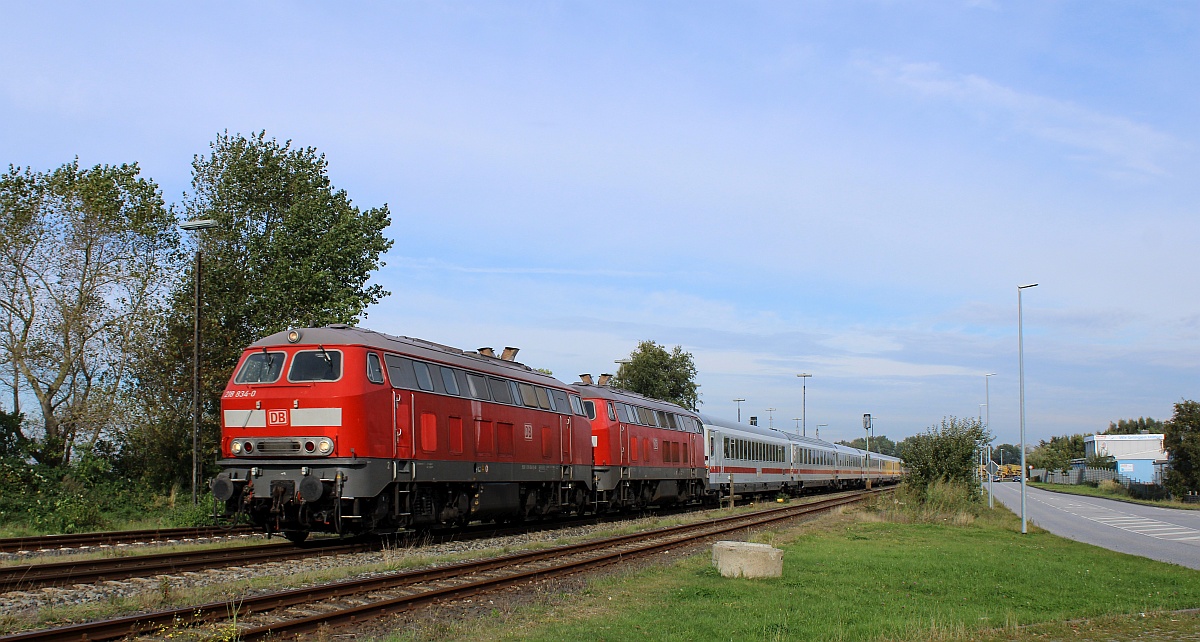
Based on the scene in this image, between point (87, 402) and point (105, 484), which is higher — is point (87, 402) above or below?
above

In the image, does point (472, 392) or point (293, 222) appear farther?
point (293, 222)

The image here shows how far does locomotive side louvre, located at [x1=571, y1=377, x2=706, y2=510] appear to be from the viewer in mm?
28125

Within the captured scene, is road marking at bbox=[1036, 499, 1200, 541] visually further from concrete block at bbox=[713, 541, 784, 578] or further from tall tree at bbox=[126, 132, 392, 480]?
tall tree at bbox=[126, 132, 392, 480]

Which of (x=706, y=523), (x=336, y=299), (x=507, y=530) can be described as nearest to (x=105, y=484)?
(x=336, y=299)

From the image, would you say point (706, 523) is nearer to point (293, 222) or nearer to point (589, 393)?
point (589, 393)

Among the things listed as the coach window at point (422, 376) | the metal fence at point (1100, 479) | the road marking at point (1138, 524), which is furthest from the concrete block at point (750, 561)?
the metal fence at point (1100, 479)

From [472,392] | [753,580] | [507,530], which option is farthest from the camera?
[507,530]

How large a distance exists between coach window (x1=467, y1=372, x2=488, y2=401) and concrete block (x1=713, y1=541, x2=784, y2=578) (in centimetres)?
733

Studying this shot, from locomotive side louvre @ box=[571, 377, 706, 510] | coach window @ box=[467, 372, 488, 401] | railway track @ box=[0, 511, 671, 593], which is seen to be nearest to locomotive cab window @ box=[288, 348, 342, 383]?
railway track @ box=[0, 511, 671, 593]

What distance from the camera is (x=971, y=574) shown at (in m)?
15.9

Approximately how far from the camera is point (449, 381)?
19125 millimetres

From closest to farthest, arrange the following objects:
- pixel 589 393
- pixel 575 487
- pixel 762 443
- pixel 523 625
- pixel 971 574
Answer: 1. pixel 523 625
2. pixel 971 574
3. pixel 575 487
4. pixel 589 393
5. pixel 762 443

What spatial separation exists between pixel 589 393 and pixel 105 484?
566 inches

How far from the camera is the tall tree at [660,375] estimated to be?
257 ft
